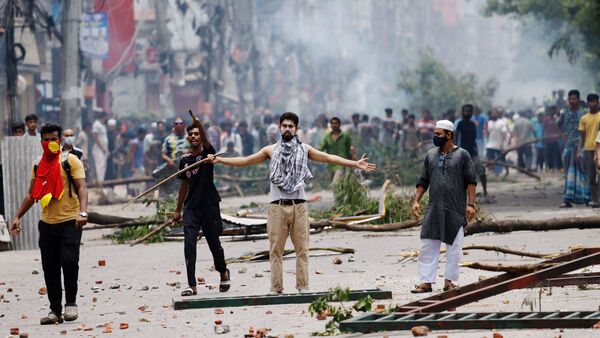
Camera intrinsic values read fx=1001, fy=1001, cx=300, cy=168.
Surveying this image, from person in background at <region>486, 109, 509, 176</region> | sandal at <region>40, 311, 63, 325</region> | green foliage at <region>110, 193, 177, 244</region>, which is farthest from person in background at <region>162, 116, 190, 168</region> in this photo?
person in background at <region>486, 109, 509, 176</region>

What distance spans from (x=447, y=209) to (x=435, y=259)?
0.44 m

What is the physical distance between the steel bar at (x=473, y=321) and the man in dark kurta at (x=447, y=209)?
2030mm

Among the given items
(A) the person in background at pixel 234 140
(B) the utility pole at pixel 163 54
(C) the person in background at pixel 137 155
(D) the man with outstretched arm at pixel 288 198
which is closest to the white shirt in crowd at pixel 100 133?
(C) the person in background at pixel 137 155

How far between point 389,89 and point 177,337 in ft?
293

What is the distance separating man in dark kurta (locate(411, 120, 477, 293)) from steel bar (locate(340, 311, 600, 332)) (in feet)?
6.66

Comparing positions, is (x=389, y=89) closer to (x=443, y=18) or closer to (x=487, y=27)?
(x=443, y=18)

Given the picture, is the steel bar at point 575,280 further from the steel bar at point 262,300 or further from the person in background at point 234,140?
the person in background at point 234,140

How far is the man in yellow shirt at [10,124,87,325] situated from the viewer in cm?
798

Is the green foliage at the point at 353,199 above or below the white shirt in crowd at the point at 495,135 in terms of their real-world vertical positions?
below

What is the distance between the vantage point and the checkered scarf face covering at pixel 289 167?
8.52 m

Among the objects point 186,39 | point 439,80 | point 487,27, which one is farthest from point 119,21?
point 487,27

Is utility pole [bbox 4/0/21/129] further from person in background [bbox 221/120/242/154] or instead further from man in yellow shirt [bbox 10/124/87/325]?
man in yellow shirt [bbox 10/124/87/325]

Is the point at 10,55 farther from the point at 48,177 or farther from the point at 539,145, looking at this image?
the point at 539,145

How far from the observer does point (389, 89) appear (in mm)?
95188
